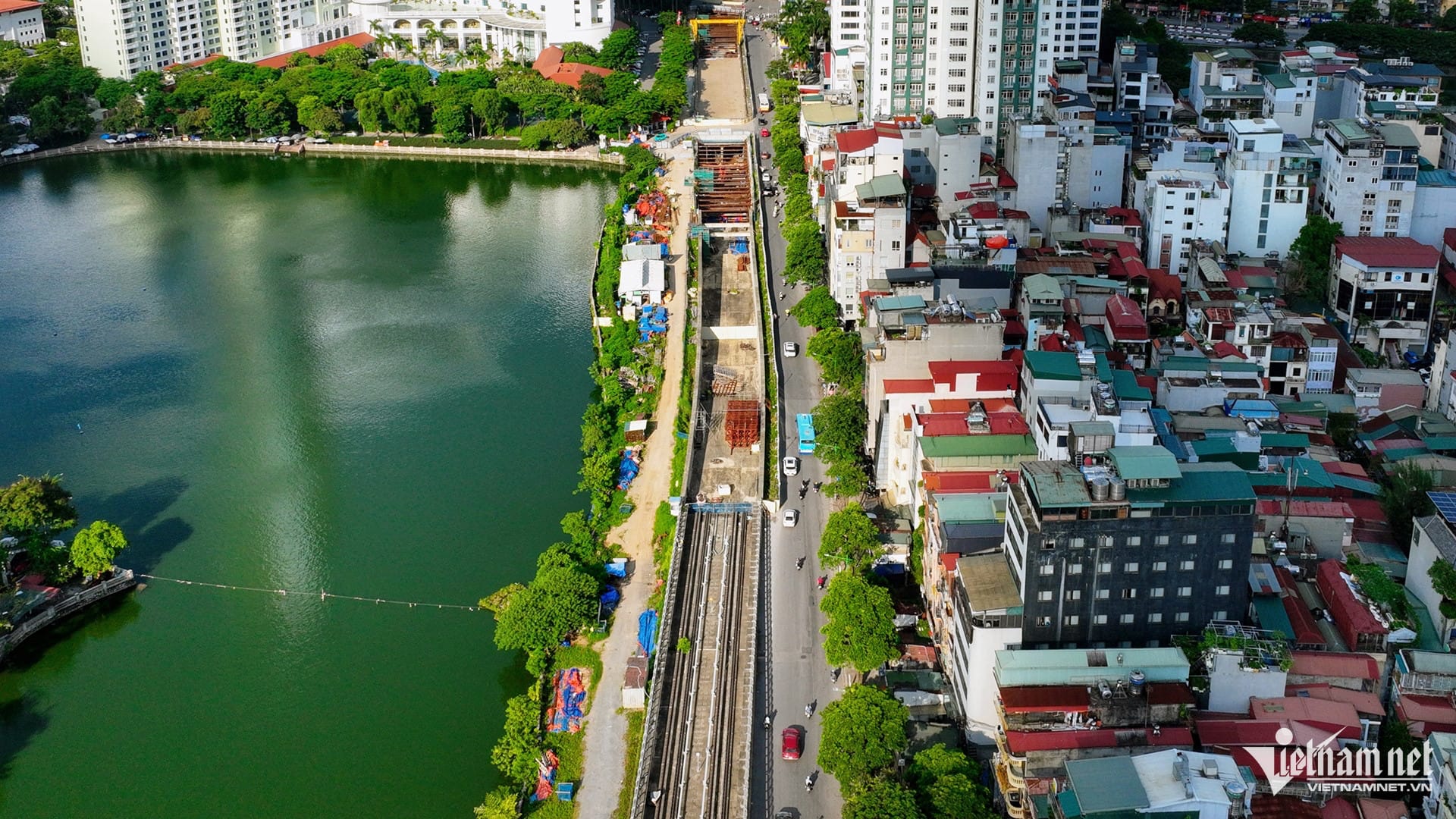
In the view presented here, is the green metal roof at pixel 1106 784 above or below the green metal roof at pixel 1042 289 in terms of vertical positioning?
below

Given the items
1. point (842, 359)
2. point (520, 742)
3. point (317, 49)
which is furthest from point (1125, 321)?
point (317, 49)

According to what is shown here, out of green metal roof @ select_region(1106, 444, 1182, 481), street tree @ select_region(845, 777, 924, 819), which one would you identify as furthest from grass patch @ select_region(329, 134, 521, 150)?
street tree @ select_region(845, 777, 924, 819)

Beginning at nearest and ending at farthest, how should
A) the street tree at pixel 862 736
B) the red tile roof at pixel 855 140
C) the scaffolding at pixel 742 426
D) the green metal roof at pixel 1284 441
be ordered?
1. the street tree at pixel 862 736
2. the green metal roof at pixel 1284 441
3. the scaffolding at pixel 742 426
4. the red tile roof at pixel 855 140

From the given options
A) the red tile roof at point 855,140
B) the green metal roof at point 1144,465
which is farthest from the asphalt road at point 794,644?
the red tile roof at point 855,140

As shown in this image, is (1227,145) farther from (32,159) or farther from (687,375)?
(32,159)

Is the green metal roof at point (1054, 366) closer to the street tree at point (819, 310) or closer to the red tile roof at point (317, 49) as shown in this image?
the street tree at point (819, 310)

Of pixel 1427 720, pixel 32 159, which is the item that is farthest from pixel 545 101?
pixel 1427 720
